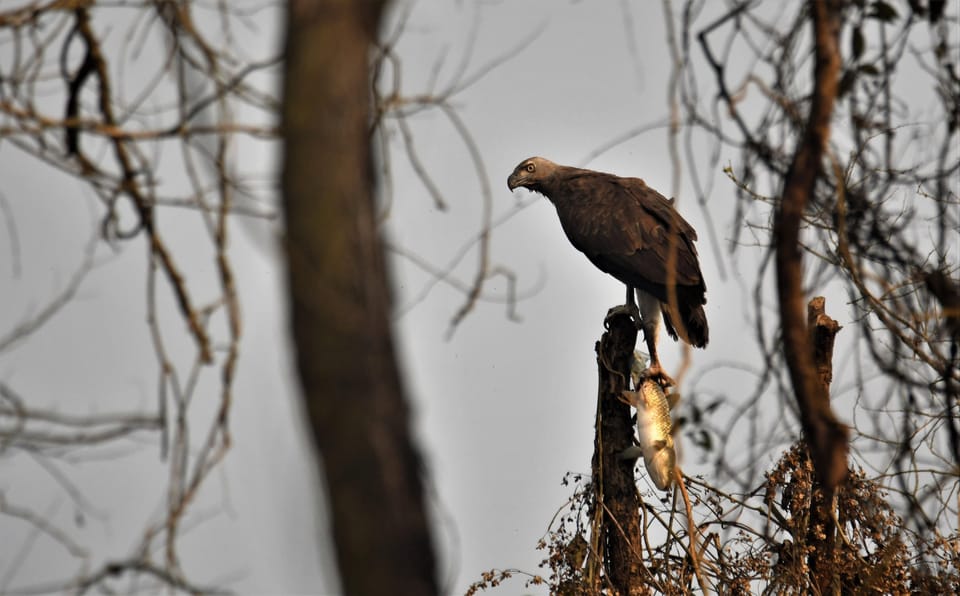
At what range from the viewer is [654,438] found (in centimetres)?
666

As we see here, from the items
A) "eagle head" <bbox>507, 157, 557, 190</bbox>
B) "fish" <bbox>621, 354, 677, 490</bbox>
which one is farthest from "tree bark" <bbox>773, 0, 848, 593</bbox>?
"eagle head" <bbox>507, 157, 557, 190</bbox>

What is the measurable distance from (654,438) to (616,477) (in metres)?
0.33

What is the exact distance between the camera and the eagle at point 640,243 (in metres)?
7.54

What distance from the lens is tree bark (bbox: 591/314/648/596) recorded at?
6285 millimetres

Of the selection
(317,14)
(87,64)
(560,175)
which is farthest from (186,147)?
(560,175)

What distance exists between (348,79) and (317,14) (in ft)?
0.43

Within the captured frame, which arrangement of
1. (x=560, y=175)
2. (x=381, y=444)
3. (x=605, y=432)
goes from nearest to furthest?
(x=381, y=444)
(x=605, y=432)
(x=560, y=175)

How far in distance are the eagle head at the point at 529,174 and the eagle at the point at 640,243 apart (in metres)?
0.31

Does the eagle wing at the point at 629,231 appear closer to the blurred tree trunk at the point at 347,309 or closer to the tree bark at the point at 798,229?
the tree bark at the point at 798,229

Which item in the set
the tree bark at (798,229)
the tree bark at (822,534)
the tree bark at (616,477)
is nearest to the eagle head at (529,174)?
the tree bark at (616,477)

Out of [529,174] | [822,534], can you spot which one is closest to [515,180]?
[529,174]

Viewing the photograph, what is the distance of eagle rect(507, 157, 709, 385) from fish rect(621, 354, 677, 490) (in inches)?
12.7

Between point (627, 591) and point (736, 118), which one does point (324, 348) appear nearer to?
point (736, 118)

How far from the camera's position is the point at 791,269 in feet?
8.95
